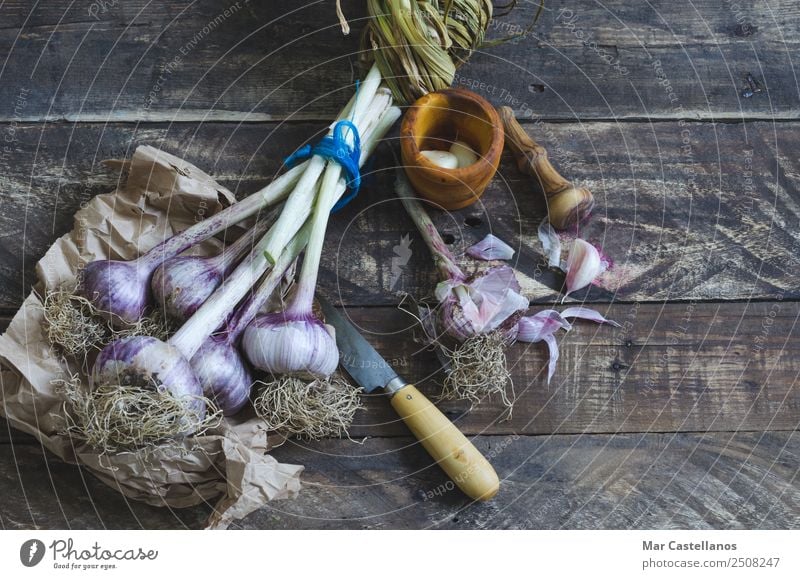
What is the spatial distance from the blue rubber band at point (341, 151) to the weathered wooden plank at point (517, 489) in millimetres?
291

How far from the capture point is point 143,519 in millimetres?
789

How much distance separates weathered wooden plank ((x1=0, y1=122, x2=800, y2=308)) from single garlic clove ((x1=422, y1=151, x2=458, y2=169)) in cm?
7

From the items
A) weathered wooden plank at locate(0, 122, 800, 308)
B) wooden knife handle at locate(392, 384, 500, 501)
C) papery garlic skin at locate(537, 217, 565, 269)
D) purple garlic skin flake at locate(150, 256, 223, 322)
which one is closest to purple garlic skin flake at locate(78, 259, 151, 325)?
purple garlic skin flake at locate(150, 256, 223, 322)

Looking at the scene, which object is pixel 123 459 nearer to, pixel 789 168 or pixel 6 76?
pixel 6 76

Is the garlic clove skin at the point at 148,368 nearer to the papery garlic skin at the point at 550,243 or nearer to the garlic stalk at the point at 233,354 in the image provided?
the garlic stalk at the point at 233,354

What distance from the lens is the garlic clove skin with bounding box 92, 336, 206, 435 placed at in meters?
0.70

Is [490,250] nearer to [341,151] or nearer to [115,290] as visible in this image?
[341,151]

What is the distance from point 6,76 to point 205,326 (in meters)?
0.43

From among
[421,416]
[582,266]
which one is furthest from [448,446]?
[582,266]

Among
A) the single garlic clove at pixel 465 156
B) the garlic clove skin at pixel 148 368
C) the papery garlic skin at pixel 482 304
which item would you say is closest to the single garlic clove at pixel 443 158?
the single garlic clove at pixel 465 156

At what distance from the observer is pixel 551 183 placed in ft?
2.89

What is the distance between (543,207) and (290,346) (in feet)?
1.15

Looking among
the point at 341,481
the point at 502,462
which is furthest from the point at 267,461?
the point at 502,462

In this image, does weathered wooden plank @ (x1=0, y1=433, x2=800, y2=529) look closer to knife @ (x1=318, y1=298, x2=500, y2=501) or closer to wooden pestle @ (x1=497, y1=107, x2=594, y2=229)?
knife @ (x1=318, y1=298, x2=500, y2=501)
